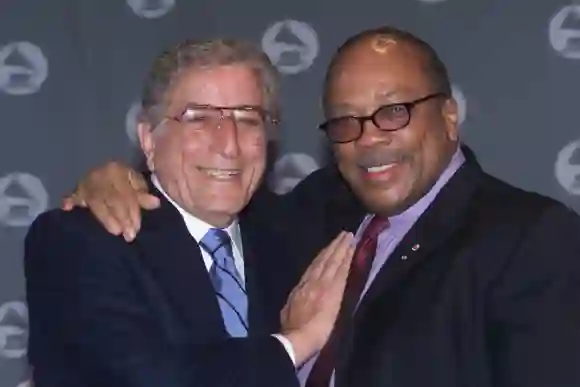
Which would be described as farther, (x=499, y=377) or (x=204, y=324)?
(x=204, y=324)

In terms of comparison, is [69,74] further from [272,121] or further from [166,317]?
[166,317]

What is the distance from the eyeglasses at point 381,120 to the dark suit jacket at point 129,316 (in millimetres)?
320

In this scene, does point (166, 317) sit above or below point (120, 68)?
below

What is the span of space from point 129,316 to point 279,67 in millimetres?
1200

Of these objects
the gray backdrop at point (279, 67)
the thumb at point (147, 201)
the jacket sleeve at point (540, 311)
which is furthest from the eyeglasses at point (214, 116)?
the gray backdrop at point (279, 67)

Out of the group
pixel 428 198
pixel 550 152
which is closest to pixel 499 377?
pixel 428 198

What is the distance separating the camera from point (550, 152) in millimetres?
2633

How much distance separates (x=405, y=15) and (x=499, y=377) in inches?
48.6

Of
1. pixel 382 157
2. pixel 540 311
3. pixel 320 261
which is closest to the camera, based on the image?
pixel 540 311

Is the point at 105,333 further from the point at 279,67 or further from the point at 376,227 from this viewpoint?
the point at 279,67

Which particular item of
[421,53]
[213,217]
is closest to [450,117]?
[421,53]

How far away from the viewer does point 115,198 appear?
178 cm

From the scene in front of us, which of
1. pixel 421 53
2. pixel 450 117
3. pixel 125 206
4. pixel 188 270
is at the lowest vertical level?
pixel 188 270

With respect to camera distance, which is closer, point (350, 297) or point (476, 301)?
point (476, 301)
